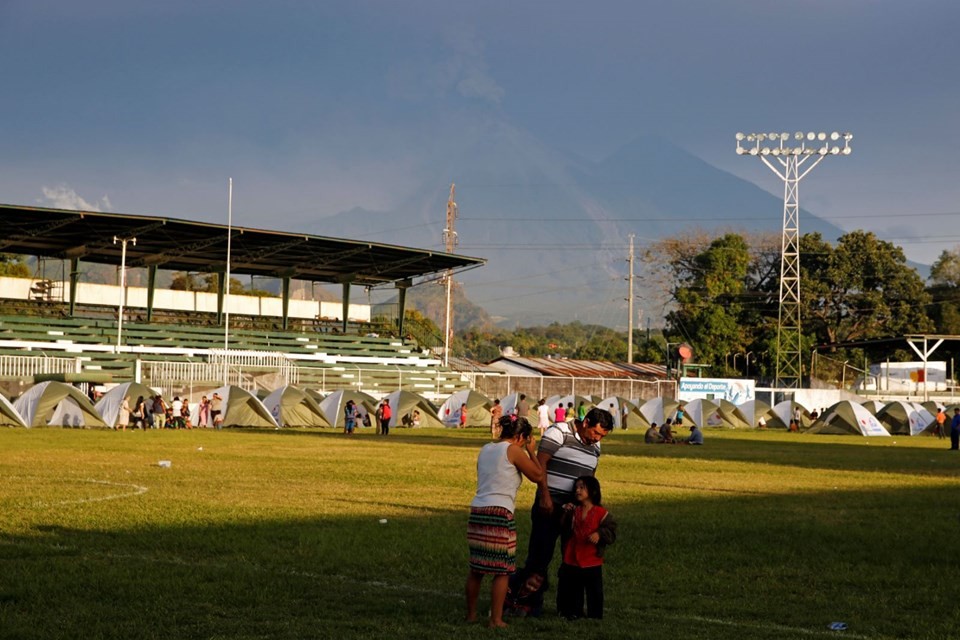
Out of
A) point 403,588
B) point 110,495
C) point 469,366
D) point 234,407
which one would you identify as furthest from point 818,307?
point 403,588

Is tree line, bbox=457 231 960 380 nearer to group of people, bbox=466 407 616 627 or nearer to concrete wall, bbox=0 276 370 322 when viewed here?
concrete wall, bbox=0 276 370 322

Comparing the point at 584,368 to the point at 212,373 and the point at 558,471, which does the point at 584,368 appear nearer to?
the point at 212,373

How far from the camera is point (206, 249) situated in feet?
227

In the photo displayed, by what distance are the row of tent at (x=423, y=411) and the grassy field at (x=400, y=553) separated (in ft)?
56.2

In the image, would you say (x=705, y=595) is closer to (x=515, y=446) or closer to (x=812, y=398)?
(x=515, y=446)

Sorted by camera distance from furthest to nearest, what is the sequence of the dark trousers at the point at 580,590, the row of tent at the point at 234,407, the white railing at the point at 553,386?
the white railing at the point at 553,386, the row of tent at the point at 234,407, the dark trousers at the point at 580,590

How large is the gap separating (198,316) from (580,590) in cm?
7276

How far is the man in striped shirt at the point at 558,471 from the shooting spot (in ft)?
31.4

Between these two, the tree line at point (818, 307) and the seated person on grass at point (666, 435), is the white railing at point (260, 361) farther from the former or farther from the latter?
the tree line at point (818, 307)

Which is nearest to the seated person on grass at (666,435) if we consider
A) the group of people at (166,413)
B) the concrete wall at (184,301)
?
the group of people at (166,413)

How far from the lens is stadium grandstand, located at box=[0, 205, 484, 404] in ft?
182

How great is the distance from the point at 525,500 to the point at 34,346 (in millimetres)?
46609

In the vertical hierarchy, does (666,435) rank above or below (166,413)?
below

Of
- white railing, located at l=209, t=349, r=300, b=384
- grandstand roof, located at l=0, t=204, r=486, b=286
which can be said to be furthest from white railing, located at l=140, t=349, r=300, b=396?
grandstand roof, located at l=0, t=204, r=486, b=286
